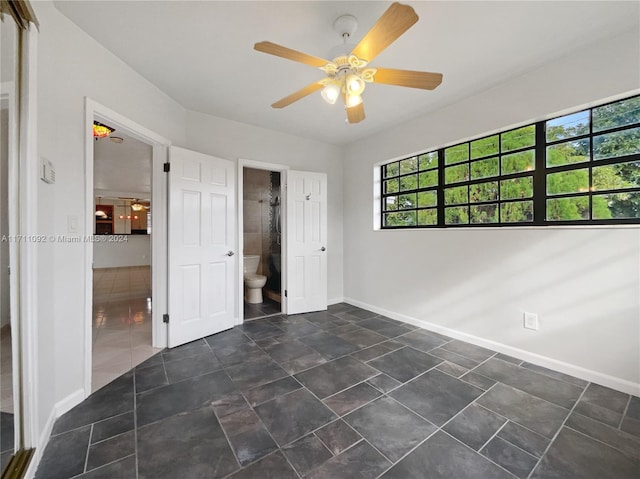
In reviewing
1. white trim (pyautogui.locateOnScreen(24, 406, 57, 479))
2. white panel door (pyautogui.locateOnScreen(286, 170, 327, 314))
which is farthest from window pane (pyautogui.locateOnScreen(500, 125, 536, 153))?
white trim (pyautogui.locateOnScreen(24, 406, 57, 479))

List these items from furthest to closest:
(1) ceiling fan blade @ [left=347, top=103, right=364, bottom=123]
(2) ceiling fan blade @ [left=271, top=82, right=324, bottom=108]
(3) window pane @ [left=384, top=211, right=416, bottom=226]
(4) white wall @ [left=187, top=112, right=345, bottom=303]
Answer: (3) window pane @ [left=384, top=211, right=416, bottom=226] → (4) white wall @ [left=187, top=112, right=345, bottom=303] → (1) ceiling fan blade @ [left=347, top=103, right=364, bottom=123] → (2) ceiling fan blade @ [left=271, top=82, right=324, bottom=108]

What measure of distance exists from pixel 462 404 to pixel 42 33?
3.48m

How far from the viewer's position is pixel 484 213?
2.74 metres

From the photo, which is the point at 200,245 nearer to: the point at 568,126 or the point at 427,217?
the point at 427,217

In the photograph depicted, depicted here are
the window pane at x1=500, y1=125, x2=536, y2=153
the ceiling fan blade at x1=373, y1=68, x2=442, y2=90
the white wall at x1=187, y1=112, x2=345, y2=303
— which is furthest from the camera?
the white wall at x1=187, y1=112, x2=345, y2=303

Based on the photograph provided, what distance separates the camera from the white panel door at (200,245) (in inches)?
106

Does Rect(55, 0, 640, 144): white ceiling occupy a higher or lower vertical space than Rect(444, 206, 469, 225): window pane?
higher

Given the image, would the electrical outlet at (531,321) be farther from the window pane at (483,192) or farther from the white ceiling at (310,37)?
the white ceiling at (310,37)

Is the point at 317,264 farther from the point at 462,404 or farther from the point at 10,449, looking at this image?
the point at 10,449

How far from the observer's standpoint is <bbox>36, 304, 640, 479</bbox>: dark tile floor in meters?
1.28

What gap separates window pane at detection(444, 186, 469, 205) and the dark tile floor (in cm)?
159

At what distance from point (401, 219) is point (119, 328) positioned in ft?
12.6

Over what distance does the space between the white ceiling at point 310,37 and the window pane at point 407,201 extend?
46.6 inches

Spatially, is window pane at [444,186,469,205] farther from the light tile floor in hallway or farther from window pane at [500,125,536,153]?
the light tile floor in hallway
